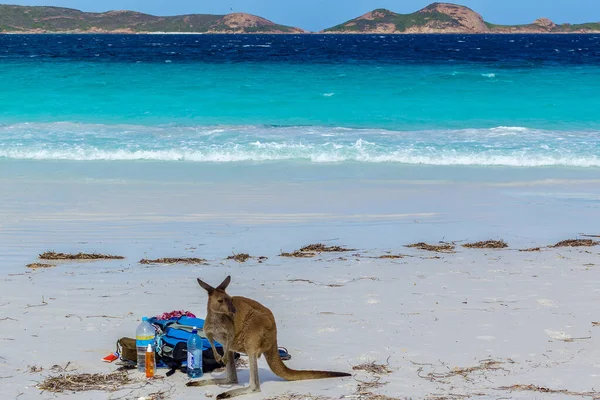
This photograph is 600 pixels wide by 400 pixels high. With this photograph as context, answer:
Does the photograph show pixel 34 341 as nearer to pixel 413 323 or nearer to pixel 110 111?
pixel 413 323

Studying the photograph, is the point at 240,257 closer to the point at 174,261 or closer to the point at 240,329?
the point at 174,261

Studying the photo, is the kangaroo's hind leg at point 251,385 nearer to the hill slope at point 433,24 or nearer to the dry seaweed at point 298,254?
the dry seaweed at point 298,254

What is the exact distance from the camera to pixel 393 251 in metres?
7.92

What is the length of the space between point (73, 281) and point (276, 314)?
72.6 inches

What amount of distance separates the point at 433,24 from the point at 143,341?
144 metres

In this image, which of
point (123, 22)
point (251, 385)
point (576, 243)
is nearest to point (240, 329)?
point (251, 385)

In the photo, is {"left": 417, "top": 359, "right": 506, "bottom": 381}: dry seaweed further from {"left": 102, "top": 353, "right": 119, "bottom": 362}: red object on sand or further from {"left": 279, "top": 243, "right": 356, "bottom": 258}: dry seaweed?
{"left": 279, "top": 243, "right": 356, "bottom": 258}: dry seaweed

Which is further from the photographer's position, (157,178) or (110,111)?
(110,111)

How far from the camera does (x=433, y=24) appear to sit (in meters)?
144

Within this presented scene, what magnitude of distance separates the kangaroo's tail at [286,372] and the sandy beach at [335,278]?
0.05 meters

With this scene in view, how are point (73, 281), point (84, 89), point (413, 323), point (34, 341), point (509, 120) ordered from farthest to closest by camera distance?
point (84, 89), point (509, 120), point (73, 281), point (413, 323), point (34, 341)

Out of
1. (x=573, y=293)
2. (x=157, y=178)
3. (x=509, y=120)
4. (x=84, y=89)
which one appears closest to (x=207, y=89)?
(x=84, y=89)

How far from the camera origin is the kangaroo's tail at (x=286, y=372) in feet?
14.8

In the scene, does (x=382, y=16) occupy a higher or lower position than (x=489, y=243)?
higher
